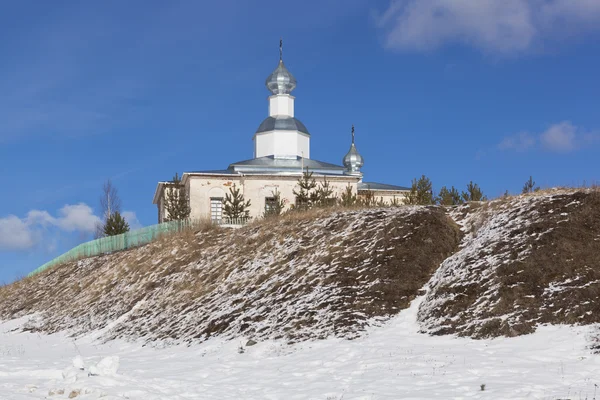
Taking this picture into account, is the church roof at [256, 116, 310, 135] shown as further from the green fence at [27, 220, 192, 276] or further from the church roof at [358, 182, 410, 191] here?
the green fence at [27, 220, 192, 276]

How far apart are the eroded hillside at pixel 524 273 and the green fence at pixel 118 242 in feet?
59.5

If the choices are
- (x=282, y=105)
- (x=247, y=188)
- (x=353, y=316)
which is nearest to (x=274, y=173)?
(x=247, y=188)

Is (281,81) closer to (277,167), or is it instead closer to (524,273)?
(277,167)

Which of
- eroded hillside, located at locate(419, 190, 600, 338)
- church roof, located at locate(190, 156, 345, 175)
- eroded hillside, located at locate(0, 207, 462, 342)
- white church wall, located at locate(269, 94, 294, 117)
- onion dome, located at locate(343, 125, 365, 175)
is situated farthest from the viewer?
onion dome, located at locate(343, 125, 365, 175)

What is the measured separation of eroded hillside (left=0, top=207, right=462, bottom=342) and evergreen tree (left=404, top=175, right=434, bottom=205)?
1005 centimetres

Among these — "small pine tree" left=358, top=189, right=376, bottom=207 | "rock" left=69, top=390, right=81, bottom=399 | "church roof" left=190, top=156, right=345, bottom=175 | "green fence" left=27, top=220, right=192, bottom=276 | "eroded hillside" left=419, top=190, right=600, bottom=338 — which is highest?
"church roof" left=190, top=156, right=345, bottom=175

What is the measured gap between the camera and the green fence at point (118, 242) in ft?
123

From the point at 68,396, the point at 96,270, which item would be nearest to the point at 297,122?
the point at 96,270

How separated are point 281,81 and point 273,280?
32828 millimetres

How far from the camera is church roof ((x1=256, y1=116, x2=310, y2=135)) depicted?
5231 cm

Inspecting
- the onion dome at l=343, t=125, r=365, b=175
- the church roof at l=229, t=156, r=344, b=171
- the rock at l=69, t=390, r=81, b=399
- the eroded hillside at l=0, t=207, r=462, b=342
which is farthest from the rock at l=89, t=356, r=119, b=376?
the onion dome at l=343, t=125, r=365, b=175

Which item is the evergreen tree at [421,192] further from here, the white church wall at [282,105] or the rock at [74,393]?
the rock at [74,393]

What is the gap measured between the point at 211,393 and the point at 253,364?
9.91ft

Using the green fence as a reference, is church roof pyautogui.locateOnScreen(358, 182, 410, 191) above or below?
above
